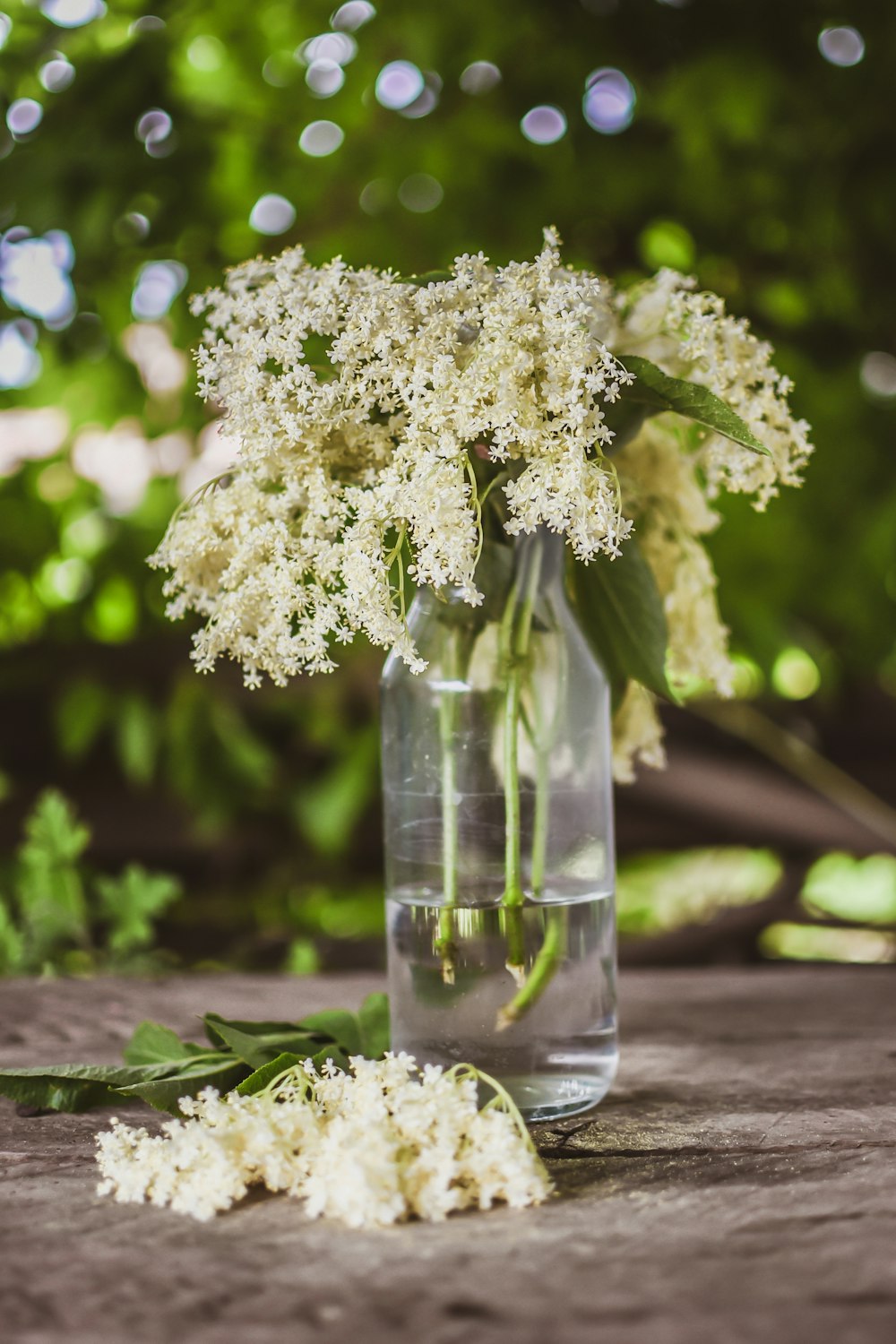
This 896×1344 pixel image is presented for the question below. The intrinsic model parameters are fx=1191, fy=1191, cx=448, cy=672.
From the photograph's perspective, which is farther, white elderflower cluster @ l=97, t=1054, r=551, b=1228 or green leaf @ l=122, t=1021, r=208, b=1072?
green leaf @ l=122, t=1021, r=208, b=1072

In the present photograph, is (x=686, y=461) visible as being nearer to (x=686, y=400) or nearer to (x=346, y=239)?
(x=686, y=400)

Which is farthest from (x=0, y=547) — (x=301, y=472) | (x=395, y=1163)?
(x=395, y=1163)

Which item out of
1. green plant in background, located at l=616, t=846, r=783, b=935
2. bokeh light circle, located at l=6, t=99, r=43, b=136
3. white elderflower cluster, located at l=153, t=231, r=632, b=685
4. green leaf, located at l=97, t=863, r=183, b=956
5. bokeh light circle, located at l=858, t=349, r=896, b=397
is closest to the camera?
white elderflower cluster, located at l=153, t=231, r=632, b=685

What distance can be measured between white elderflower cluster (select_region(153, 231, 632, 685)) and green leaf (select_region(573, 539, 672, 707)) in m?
0.08

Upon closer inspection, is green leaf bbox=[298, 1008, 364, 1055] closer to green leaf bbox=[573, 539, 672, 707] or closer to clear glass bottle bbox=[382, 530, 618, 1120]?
clear glass bottle bbox=[382, 530, 618, 1120]

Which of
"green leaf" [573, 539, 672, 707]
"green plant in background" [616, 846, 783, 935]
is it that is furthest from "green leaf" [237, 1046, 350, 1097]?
"green plant in background" [616, 846, 783, 935]

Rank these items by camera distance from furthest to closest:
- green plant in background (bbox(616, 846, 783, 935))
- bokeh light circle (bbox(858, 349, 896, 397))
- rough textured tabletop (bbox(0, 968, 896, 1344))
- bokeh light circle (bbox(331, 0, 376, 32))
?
green plant in background (bbox(616, 846, 783, 935)) → bokeh light circle (bbox(858, 349, 896, 397)) → bokeh light circle (bbox(331, 0, 376, 32)) → rough textured tabletop (bbox(0, 968, 896, 1344))

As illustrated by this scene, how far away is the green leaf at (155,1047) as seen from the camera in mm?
764

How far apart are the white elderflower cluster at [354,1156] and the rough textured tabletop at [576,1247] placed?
12mm

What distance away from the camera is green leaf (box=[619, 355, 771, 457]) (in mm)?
604

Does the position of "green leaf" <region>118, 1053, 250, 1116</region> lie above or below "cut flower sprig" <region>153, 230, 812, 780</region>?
below

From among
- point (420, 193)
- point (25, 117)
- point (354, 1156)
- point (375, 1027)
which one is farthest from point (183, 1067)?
point (420, 193)

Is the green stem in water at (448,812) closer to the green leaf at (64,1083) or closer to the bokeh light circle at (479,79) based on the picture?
the green leaf at (64,1083)

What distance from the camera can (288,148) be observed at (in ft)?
5.22
